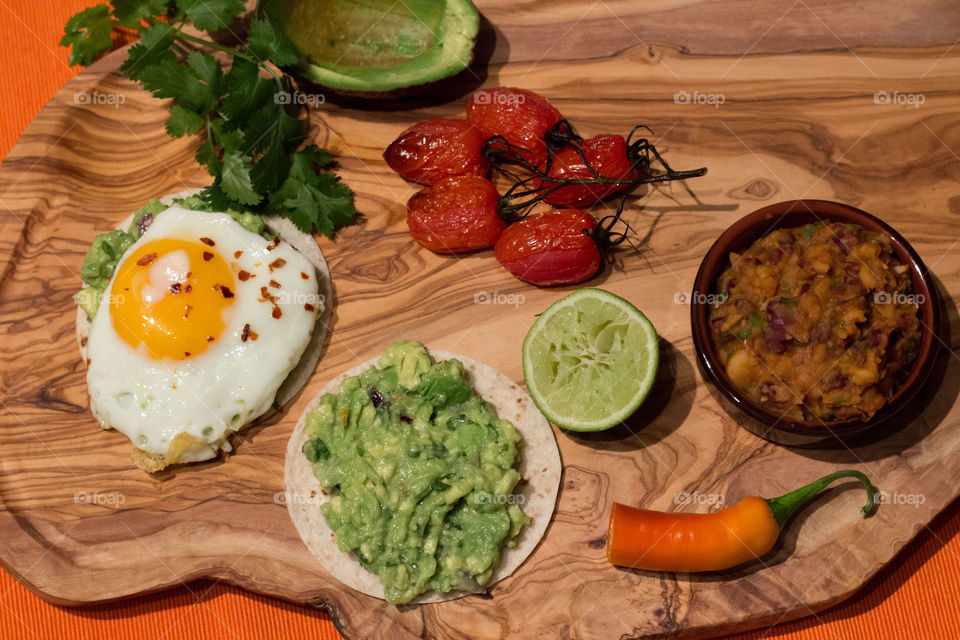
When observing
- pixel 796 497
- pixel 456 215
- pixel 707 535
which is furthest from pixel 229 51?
pixel 796 497

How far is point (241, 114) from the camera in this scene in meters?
3.64

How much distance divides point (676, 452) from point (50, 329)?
313 cm

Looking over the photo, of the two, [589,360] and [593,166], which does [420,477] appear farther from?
[593,166]

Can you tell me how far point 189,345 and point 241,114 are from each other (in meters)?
1.12

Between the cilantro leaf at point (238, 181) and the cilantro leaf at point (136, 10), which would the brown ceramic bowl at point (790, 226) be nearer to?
the cilantro leaf at point (238, 181)

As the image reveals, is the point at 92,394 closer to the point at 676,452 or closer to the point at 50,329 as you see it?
the point at 50,329

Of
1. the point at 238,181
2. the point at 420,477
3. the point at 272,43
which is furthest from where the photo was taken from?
the point at 238,181

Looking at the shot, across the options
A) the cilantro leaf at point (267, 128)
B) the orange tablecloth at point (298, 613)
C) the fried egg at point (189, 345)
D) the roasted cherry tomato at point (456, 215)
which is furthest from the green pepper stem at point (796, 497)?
the cilantro leaf at point (267, 128)

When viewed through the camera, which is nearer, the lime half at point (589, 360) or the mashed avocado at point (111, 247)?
the lime half at point (589, 360)

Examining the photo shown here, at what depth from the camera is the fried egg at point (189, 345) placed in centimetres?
344

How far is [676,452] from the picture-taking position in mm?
3535

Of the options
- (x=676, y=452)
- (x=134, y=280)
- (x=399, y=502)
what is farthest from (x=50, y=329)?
(x=676, y=452)

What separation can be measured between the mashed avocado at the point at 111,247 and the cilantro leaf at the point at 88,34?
951 mm

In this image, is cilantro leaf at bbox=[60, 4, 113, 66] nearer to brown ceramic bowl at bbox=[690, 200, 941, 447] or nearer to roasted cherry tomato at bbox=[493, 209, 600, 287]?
roasted cherry tomato at bbox=[493, 209, 600, 287]
